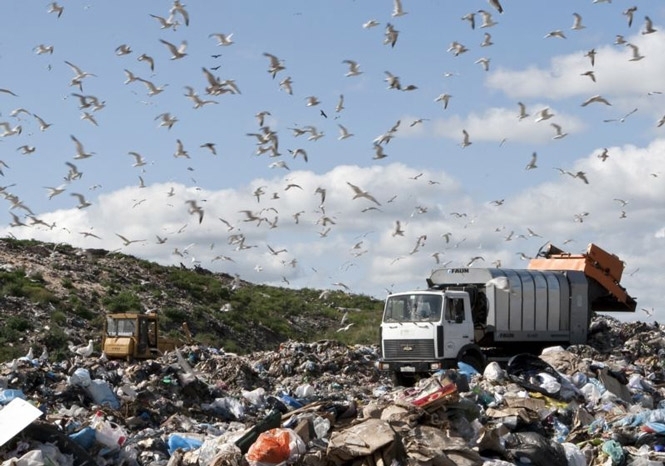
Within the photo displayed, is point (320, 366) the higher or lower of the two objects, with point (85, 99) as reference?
lower

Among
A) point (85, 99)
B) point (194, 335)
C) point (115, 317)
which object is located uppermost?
point (85, 99)

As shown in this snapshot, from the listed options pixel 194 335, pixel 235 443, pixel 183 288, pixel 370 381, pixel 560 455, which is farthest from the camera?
pixel 183 288

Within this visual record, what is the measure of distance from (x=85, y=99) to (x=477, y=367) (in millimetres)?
7658

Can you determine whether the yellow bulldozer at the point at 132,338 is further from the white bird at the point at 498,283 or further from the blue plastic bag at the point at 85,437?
the blue plastic bag at the point at 85,437

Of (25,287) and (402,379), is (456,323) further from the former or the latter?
(25,287)

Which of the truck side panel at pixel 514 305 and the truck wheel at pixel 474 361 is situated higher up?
the truck side panel at pixel 514 305

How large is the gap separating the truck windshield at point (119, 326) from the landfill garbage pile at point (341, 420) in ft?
12.0

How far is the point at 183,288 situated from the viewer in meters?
36.7

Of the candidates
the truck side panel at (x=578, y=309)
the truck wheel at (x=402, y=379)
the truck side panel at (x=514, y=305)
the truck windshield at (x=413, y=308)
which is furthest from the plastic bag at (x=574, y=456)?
the truck side panel at (x=578, y=309)

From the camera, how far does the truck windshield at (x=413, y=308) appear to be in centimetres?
1569

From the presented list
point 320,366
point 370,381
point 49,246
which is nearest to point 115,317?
point 320,366

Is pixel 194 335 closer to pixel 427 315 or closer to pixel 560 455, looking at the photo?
pixel 427 315

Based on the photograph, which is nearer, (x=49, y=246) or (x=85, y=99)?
(x=85, y=99)

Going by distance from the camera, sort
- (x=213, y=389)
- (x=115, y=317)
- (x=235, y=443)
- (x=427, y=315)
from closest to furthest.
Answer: (x=235, y=443), (x=213, y=389), (x=427, y=315), (x=115, y=317)
